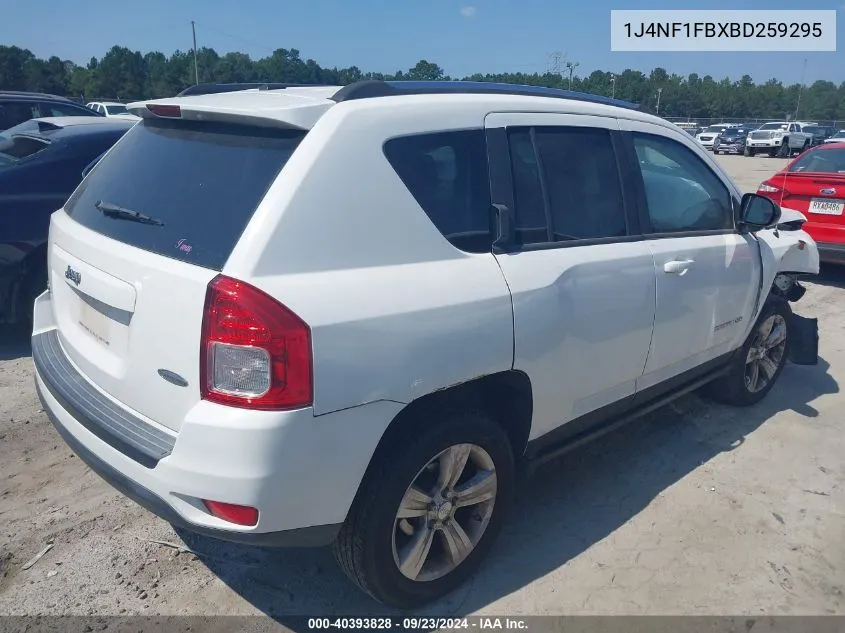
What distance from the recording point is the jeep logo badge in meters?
2.61

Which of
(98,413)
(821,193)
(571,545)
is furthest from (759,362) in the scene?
(98,413)

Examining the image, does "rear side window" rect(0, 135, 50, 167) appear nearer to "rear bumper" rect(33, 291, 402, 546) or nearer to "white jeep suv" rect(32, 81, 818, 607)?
"white jeep suv" rect(32, 81, 818, 607)

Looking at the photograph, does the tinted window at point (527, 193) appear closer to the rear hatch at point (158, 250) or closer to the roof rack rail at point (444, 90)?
the roof rack rail at point (444, 90)

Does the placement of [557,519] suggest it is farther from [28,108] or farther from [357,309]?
[28,108]

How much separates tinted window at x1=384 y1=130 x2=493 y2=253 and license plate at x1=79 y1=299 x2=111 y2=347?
1200mm

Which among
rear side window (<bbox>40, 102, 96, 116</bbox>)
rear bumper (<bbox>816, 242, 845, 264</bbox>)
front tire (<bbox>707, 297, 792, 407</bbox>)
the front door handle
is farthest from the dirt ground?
rear side window (<bbox>40, 102, 96, 116</bbox>)

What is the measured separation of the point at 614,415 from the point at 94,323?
2.44 m

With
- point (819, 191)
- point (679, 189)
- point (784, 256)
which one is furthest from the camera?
point (819, 191)

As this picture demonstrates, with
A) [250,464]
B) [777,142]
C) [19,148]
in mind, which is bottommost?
[250,464]

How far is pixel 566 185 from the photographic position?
3.06m

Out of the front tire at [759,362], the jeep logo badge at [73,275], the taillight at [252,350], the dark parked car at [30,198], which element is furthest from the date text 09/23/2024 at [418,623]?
the dark parked car at [30,198]

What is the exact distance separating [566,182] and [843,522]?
223cm

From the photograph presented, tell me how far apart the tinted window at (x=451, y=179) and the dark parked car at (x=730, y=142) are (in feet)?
127

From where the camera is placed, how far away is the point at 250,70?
50.8 m
